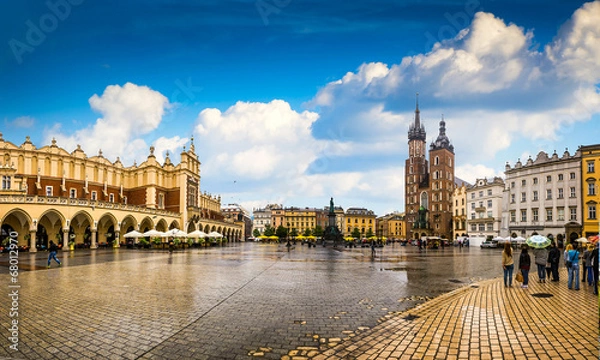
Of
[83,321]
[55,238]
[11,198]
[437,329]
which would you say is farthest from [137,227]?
[437,329]

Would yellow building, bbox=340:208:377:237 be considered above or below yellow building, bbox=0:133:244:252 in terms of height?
below

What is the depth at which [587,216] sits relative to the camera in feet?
181

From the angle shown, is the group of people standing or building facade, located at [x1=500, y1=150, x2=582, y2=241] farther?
building facade, located at [x1=500, y1=150, x2=582, y2=241]

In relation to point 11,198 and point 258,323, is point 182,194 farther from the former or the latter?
point 258,323

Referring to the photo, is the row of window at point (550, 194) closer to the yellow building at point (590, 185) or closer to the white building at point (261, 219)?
the yellow building at point (590, 185)

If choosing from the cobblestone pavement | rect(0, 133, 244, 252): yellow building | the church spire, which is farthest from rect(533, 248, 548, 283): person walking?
the church spire

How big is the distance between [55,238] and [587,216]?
71.2 m

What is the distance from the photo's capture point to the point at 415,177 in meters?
128

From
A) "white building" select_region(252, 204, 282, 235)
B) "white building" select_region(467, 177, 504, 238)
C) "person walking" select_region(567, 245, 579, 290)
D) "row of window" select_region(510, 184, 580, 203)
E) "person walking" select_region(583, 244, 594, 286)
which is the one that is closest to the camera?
"person walking" select_region(567, 245, 579, 290)

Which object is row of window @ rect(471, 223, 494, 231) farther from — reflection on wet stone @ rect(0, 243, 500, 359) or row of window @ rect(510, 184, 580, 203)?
reflection on wet stone @ rect(0, 243, 500, 359)

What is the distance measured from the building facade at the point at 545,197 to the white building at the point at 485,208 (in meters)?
6.67

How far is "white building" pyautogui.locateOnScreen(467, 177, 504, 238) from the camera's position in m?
75.9

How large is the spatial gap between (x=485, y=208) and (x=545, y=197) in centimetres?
1806

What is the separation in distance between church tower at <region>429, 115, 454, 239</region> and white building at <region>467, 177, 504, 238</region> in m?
24.0
